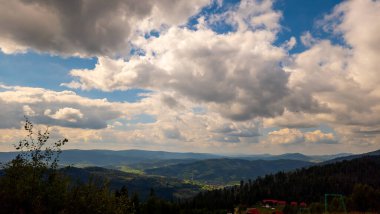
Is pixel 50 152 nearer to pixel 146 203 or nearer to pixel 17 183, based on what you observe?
pixel 17 183

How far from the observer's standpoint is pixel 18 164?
79.0 feet

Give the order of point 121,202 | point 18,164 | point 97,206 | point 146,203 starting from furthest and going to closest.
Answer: point 146,203
point 121,202
point 97,206
point 18,164

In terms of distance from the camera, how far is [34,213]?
21.8 meters

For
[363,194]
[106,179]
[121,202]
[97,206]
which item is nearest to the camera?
[97,206]

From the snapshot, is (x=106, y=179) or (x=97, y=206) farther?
(x=106, y=179)


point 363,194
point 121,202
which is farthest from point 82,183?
point 363,194

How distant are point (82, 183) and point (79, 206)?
264 centimetres

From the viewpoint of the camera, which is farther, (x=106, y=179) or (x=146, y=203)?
(x=146, y=203)

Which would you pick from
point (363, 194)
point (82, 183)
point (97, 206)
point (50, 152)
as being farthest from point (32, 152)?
point (363, 194)

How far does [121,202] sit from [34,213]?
12735 millimetres

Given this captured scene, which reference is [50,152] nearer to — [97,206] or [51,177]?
[51,177]

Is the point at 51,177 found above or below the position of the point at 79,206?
above

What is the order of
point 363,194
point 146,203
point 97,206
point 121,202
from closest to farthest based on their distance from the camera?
point 97,206 < point 121,202 < point 363,194 < point 146,203

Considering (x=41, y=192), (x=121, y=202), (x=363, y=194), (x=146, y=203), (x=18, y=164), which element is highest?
(x=18, y=164)
